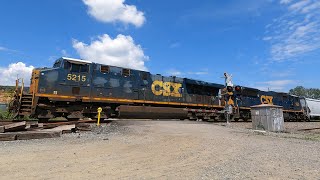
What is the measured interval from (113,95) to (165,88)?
4.88 m

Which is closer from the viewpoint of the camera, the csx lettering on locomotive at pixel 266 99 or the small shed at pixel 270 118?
the small shed at pixel 270 118

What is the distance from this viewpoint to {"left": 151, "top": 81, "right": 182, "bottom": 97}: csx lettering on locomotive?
796 inches

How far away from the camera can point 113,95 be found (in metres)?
17.6

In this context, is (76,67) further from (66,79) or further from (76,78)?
(66,79)

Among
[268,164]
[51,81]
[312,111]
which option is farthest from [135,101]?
[312,111]

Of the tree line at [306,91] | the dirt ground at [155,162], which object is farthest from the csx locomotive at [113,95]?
the tree line at [306,91]

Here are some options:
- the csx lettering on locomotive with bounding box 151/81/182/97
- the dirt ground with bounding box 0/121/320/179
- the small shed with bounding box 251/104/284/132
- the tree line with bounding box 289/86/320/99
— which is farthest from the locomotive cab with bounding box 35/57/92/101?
the tree line with bounding box 289/86/320/99

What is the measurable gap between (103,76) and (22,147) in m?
10.2

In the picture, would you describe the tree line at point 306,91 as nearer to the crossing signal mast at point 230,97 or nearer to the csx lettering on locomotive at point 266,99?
the csx lettering on locomotive at point 266,99

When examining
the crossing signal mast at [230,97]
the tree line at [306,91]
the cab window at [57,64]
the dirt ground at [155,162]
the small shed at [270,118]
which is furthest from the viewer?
the tree line at [306,91]

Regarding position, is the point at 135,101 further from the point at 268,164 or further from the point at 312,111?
the point at 312,111

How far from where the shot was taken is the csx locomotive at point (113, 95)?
48.4ft

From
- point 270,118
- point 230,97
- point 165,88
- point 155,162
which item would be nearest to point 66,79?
point 165,88

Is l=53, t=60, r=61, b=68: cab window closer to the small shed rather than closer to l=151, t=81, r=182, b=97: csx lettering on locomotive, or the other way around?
l=151, t=81, r=182, b=97: csx lettering on locomotive
